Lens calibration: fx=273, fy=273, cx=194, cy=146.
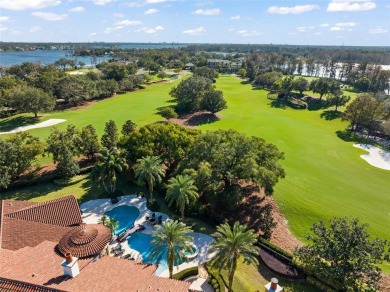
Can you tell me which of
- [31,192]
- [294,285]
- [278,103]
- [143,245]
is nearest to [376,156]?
[294,285]

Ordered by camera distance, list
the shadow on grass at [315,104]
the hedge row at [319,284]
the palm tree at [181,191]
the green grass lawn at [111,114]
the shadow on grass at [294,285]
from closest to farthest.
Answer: the hedge row at [319,284], the shadow on grass at [294,285], the palm tree at [181,191], the green grass lawn at [111,114], the shadow on grass at [315,104]

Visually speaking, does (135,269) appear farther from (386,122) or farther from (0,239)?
(386,122)

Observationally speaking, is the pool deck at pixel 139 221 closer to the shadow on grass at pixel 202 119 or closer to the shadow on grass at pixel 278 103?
the shadow on grass at pixel 202 119

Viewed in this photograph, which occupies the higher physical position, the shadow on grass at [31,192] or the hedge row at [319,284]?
the hedge row at [319,284]

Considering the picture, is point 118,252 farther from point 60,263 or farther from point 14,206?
point 14,206

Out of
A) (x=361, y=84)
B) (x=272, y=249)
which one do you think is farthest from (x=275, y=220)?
(x=361, y=84)

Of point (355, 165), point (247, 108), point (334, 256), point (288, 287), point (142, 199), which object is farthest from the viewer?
point (247, 108)

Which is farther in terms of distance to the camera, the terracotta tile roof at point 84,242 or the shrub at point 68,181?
the shrub at point 68,181

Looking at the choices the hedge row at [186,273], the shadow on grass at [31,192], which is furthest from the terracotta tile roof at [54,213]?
the shadow on grass at [31,192]
